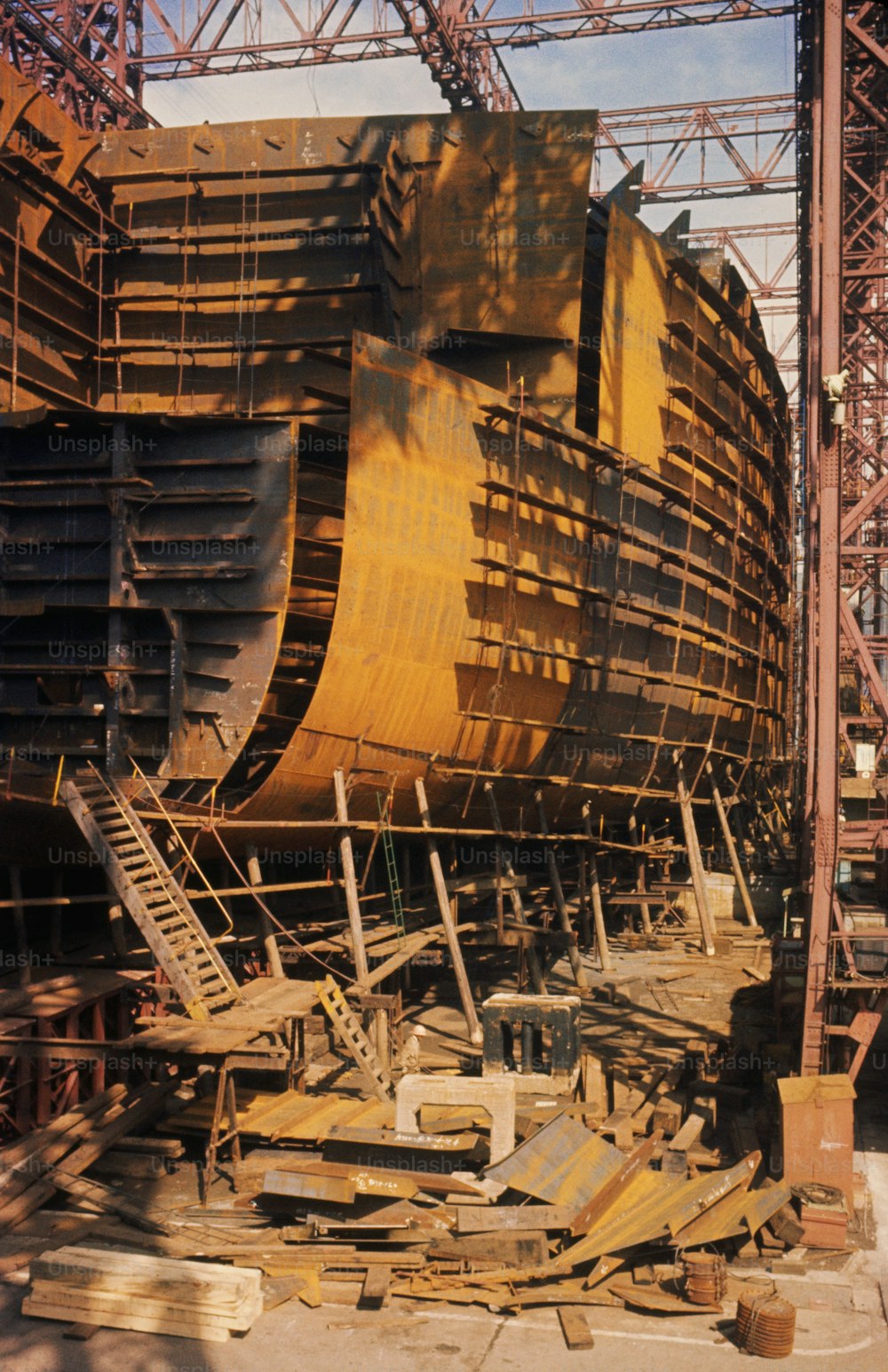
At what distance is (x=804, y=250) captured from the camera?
30.4 metres

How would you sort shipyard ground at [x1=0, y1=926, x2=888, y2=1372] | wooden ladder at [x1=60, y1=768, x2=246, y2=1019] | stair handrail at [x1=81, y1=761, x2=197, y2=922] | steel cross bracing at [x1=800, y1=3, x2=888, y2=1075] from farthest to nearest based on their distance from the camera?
stair handrail at [x1=81, y1=761, x2=197, y2=922]
wooden ladder at [x1=60, y1=768, x2=246, y2=1019]
steel cross bracing at [x1=800, y1=3, x2=888, y2=1075]
shipyard ground at [x1=0, y1=926, x2=888, y2=1372]

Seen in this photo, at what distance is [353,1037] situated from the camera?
18.3m

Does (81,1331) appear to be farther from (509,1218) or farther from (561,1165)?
(561,1165)

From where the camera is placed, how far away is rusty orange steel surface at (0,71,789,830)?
20.5 metres

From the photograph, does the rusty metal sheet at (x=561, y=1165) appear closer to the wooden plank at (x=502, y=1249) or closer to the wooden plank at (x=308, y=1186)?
the wooden plank at (x=502, y=1249)

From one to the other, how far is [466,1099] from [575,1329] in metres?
4.19

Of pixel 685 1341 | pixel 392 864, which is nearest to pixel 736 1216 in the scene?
pixel 685 1341

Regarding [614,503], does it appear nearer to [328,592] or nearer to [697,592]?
[697,592]

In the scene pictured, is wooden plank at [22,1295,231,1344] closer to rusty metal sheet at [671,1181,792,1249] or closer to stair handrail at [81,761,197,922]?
rusty metal sheet at [671,1181,792,1249]

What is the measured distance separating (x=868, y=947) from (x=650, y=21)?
26.8 metres

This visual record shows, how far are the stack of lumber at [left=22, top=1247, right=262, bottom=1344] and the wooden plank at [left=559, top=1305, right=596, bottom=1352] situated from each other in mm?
2734

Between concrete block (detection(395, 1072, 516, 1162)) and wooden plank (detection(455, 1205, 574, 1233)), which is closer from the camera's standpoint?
wooden plank (detection(455, 1205, 574, 1233))

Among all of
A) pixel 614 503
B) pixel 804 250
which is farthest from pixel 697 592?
pixel 804 250

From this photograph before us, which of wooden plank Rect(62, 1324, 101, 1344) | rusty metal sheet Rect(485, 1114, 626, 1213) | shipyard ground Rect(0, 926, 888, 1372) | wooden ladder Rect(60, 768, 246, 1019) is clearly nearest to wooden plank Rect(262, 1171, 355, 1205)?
shipyard ground Rect(0, 926, 888, 1372)
